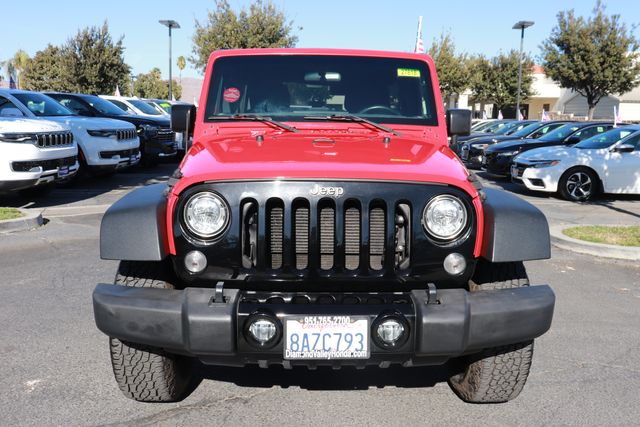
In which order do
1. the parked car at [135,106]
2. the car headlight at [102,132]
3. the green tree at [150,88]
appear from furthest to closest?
the green tree at [150,88], the parked car at [135,106], the car headlight at [102,132]

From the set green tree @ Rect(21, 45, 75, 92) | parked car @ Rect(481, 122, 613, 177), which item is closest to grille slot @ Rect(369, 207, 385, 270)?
parked car @ Rect(481, 122, 613, 177)

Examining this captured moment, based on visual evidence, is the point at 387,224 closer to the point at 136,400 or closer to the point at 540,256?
the point at 540,256

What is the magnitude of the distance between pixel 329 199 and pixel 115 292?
106 cm

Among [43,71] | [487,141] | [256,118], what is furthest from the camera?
[43,71]

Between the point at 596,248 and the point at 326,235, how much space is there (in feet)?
17.8

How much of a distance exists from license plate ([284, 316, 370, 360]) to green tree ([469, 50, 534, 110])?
4426 centimetres

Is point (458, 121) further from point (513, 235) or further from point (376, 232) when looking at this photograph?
point (376, 232)

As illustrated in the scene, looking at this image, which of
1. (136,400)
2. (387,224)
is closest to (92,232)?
(136,400)

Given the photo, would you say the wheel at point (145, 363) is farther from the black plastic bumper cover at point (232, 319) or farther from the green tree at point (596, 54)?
the green tree at point (596, 54)

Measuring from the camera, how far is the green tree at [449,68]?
40469 mm

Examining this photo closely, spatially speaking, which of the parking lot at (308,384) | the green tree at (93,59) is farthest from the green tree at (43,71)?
the parking lot at (308,384)

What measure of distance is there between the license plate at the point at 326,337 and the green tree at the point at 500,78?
4426 centimetres

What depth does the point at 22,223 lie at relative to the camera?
8352mm

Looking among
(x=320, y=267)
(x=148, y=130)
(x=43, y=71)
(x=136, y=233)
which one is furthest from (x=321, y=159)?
(x=43, y=71)
